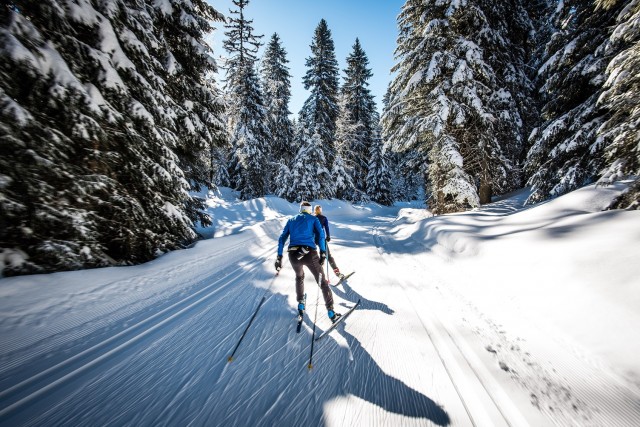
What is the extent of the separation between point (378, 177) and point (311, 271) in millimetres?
29635

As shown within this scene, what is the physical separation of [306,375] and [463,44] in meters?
13.3

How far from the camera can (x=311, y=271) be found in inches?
159

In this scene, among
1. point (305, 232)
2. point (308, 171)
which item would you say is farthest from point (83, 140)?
point (308, 171)

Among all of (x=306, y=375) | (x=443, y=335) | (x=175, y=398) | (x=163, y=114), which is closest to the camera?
(x=175, y=398)

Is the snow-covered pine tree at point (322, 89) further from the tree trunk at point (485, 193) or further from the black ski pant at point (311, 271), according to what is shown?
the black ski pant at point (311, 271)

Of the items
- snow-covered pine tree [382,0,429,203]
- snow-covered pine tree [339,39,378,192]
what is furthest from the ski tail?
snow-covered pine tree [339,39,378,192]

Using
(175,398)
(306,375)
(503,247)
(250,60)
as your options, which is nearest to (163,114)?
(175,398)

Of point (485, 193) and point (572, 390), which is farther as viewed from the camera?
point (485, 193)

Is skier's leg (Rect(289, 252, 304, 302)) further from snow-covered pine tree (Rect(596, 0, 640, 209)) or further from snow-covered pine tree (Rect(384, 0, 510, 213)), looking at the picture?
snow-covered pine tree (Rect(384, 0, 510, 213))

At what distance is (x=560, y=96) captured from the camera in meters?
9.01

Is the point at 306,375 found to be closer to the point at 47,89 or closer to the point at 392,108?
the point at 47,89

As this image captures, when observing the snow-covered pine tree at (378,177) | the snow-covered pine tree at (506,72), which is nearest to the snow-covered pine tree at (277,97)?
the snow-covered pine tree at (378,177)

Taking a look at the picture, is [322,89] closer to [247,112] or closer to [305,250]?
[247,112]

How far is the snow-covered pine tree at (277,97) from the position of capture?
994 inches
